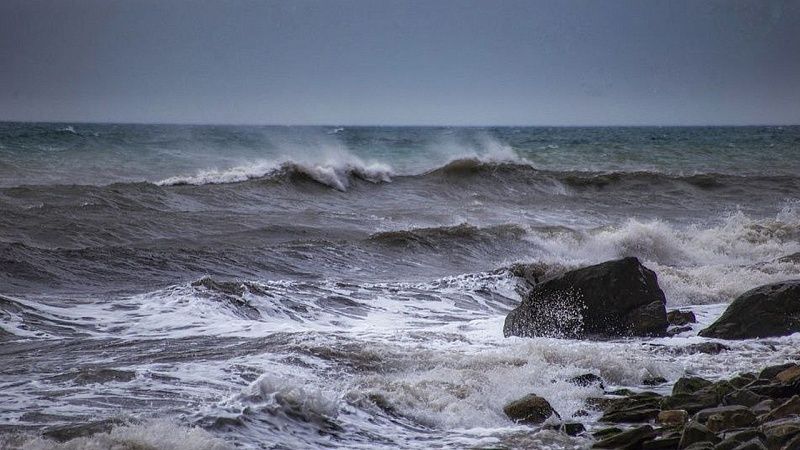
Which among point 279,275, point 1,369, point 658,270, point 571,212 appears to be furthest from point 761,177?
point 1,369

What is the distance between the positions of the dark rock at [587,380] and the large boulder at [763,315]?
7.73 feet

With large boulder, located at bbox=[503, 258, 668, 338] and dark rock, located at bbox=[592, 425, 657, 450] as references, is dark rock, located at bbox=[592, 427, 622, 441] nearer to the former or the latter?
dark rock, located at bbox=[592, 425, 657, 450]

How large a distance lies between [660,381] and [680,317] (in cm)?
256

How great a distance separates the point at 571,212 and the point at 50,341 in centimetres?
1573

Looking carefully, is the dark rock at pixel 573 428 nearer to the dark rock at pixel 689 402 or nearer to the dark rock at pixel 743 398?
the dark rock at pixel 689 402

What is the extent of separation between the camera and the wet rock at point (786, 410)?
6.60 m

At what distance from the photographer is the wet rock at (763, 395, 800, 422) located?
6.60 meters

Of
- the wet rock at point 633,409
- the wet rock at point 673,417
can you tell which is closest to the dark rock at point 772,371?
the wet rock at point 633,409

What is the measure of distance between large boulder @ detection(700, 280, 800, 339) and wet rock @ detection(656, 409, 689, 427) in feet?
10.1

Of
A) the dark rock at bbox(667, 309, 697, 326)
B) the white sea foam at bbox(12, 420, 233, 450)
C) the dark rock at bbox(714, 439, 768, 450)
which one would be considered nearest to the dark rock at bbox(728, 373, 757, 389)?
the dark rock at bbox(714, 439, 768, 450)

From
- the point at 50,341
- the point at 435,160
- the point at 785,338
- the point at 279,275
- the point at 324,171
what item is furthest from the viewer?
the point at 435,160

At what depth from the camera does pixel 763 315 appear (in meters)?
9.71

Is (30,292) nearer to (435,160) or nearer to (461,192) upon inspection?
(461,192)

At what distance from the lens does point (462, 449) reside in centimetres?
642
